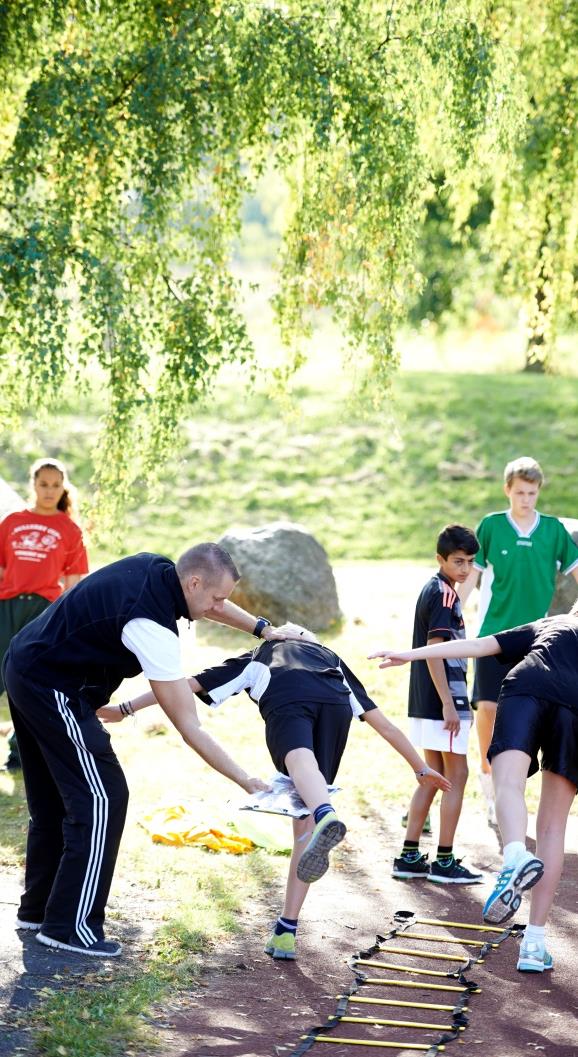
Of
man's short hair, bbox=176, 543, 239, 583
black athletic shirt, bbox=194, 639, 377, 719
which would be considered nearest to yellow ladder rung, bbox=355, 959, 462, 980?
black athletic shirt, bbox=194, 639, 377, 719

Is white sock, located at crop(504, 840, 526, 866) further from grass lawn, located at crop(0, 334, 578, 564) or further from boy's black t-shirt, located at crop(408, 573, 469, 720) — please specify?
grass lawn, located at crop(0, 334, 578, 564)

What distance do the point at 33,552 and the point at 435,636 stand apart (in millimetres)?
3240

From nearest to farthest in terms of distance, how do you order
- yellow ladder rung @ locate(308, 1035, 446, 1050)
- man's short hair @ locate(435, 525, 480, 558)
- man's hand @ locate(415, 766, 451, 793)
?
yellow ladder rung @ locate(308, 1035, 446, 1050) → man's hand @ locate(415, 766, 451, 793) → man's short hair @ locate(435, 525, 480, 558)

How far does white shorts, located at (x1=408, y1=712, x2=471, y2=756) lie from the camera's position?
6.77m

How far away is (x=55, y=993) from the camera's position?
A: 193 inches

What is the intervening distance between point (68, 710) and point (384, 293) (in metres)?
5.18

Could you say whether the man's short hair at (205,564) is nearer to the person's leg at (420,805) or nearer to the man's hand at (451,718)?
the man's hand at (451,718)

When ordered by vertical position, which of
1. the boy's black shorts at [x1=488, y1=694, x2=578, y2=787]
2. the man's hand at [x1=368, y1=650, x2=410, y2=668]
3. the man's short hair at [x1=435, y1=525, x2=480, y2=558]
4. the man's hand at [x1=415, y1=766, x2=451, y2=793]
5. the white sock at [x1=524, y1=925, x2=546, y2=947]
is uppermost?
the man's short hair at [x1=435, y1=525, x2=480, y2=558]

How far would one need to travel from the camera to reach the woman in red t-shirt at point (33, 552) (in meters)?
8.70

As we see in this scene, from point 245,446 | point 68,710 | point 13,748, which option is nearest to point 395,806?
point 13,748

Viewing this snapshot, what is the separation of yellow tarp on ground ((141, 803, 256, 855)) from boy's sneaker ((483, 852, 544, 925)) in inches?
104

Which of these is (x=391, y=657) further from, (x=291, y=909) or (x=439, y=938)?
(x=439, y=938)

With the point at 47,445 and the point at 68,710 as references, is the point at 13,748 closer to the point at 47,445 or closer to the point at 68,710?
the point at 68,710

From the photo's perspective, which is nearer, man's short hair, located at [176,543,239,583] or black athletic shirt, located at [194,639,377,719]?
man's short hair, located at [176,543,239,583]
